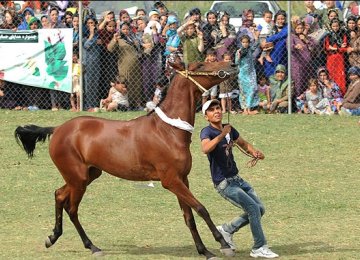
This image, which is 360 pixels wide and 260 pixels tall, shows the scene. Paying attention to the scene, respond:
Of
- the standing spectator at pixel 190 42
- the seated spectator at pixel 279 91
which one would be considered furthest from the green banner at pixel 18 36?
the seated spectator at pixel 279 91

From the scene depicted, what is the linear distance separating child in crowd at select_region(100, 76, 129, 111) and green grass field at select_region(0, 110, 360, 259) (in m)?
0.63

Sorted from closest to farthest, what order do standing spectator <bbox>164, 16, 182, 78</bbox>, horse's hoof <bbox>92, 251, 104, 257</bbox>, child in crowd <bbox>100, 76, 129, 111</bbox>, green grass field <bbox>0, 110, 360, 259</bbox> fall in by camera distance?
horse's hoof <bbox>92, 251, 104, 257</bbox>, green grass field <bbox>0, 110, 360, 259</bbox>, standing spectator <bbox>164, 16, 182, 78</bbox>, child in crowd <bbox>100, 76, 129, 111</bbox>

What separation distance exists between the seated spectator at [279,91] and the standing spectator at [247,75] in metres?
0.34

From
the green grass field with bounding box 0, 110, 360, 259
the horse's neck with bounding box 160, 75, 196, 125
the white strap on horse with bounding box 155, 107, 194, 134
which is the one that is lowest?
the green grass field with bounding box 0, 110, 360, 259

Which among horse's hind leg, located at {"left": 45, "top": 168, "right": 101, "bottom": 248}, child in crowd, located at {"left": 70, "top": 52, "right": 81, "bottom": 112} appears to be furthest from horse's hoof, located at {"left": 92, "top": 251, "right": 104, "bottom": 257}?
child in crowd, located at {"left": 70, "top": 52, "right": 81, "bottom": 112}

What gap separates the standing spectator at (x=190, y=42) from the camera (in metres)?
18.8

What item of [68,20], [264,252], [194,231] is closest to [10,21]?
[68,20]

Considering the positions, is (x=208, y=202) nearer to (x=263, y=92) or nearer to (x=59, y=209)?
(x=59, y=209)

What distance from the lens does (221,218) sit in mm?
12125

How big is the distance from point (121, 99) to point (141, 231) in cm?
789

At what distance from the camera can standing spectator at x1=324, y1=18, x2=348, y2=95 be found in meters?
19.0

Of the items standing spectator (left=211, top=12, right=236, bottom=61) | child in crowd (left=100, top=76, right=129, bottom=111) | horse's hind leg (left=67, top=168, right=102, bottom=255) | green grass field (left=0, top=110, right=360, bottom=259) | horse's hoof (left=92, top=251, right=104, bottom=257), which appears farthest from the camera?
child in crowd (left=100, top=76, right=129, bottom=111)

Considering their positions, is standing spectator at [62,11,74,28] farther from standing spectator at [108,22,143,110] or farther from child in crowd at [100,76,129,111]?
child in crowd at [100,76,129,111]

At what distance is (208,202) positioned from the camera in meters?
13.1
